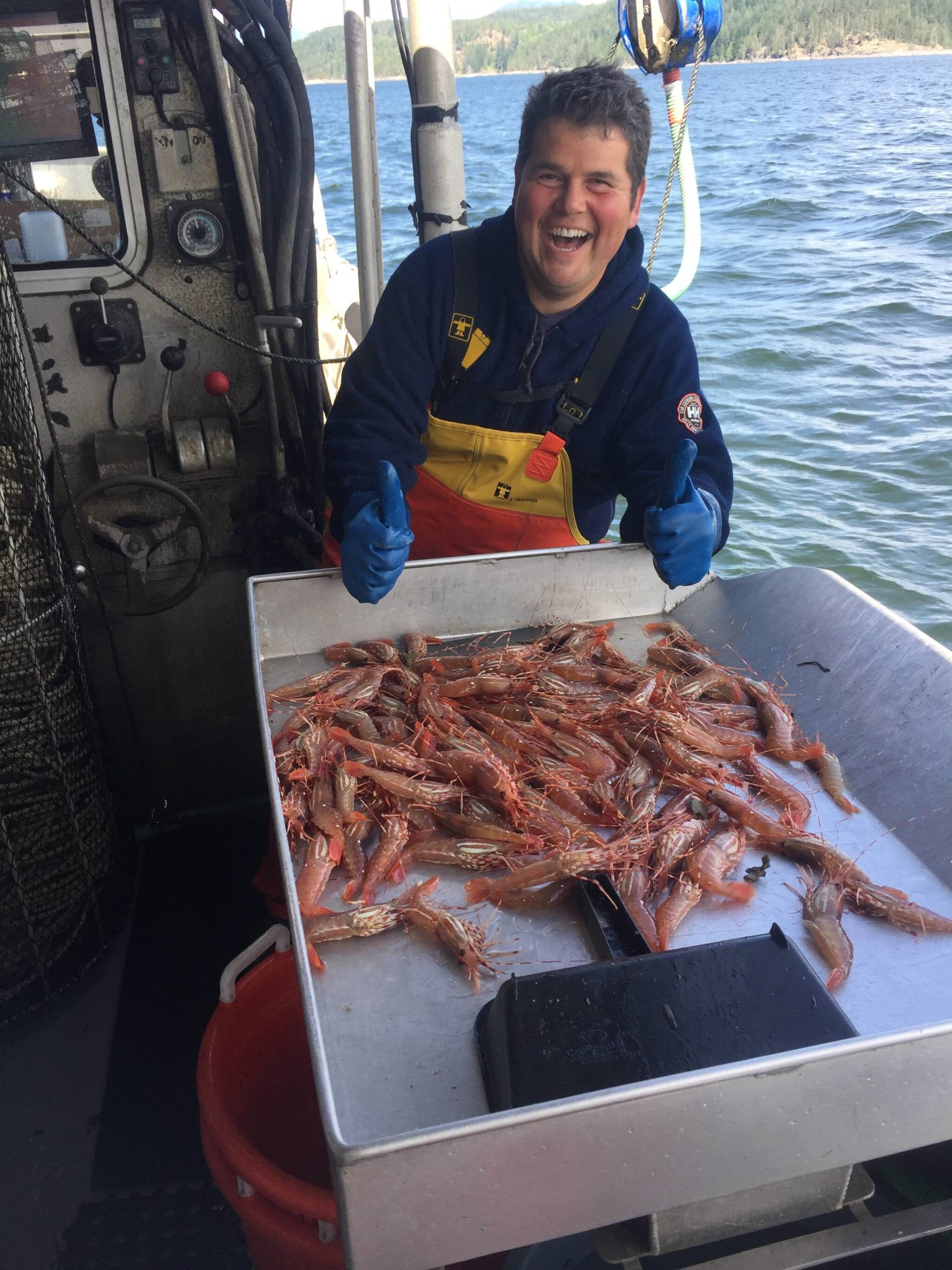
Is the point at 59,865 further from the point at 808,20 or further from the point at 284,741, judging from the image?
the point at 808,20

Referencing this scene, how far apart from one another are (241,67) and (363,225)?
0.78 metres

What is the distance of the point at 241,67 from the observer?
154 inches

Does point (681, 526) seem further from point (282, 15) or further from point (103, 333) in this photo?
point (282, 15)

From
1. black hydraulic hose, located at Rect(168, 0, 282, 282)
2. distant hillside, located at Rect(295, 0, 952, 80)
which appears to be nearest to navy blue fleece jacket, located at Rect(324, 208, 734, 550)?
black hydraulic hose, located at Rect(168, 0, 282, 282)

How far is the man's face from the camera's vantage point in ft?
9.77

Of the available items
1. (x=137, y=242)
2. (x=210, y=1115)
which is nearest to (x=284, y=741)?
(x=210, y=1115)

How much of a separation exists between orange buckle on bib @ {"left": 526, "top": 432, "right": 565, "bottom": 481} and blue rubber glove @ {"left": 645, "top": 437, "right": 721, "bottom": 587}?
47 cm

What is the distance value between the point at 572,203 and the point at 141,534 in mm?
2314

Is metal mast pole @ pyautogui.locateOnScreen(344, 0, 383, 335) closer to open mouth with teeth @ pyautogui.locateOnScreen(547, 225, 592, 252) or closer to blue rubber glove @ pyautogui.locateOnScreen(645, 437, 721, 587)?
open mouth with teeth @ pyautogui.locateOnScreen(547, 225, 592, 252)

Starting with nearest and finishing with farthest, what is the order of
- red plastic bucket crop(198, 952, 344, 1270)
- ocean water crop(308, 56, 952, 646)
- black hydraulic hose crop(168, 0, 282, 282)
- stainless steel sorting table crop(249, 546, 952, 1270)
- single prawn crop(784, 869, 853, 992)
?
1. stainless steel sorting table crop(249, 546, 952, 1270)
2. single prawn crop(784, 869, 853, 992)
3. red plastic bucket crop(198, 952, 344, 1270)
4. black hydraulic hose crop(168, 0, 282, 282)
5. ocean water crop(308, 56, 952, 646)

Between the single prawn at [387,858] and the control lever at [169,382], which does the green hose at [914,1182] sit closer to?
the single prawn at [387,858]

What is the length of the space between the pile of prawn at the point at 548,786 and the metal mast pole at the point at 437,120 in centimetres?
235

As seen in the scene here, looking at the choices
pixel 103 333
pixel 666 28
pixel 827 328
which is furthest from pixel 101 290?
pixel 827 328

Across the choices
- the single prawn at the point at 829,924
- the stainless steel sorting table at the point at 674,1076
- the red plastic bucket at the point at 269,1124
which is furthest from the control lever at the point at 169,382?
the single prawn at the point at 829,924
